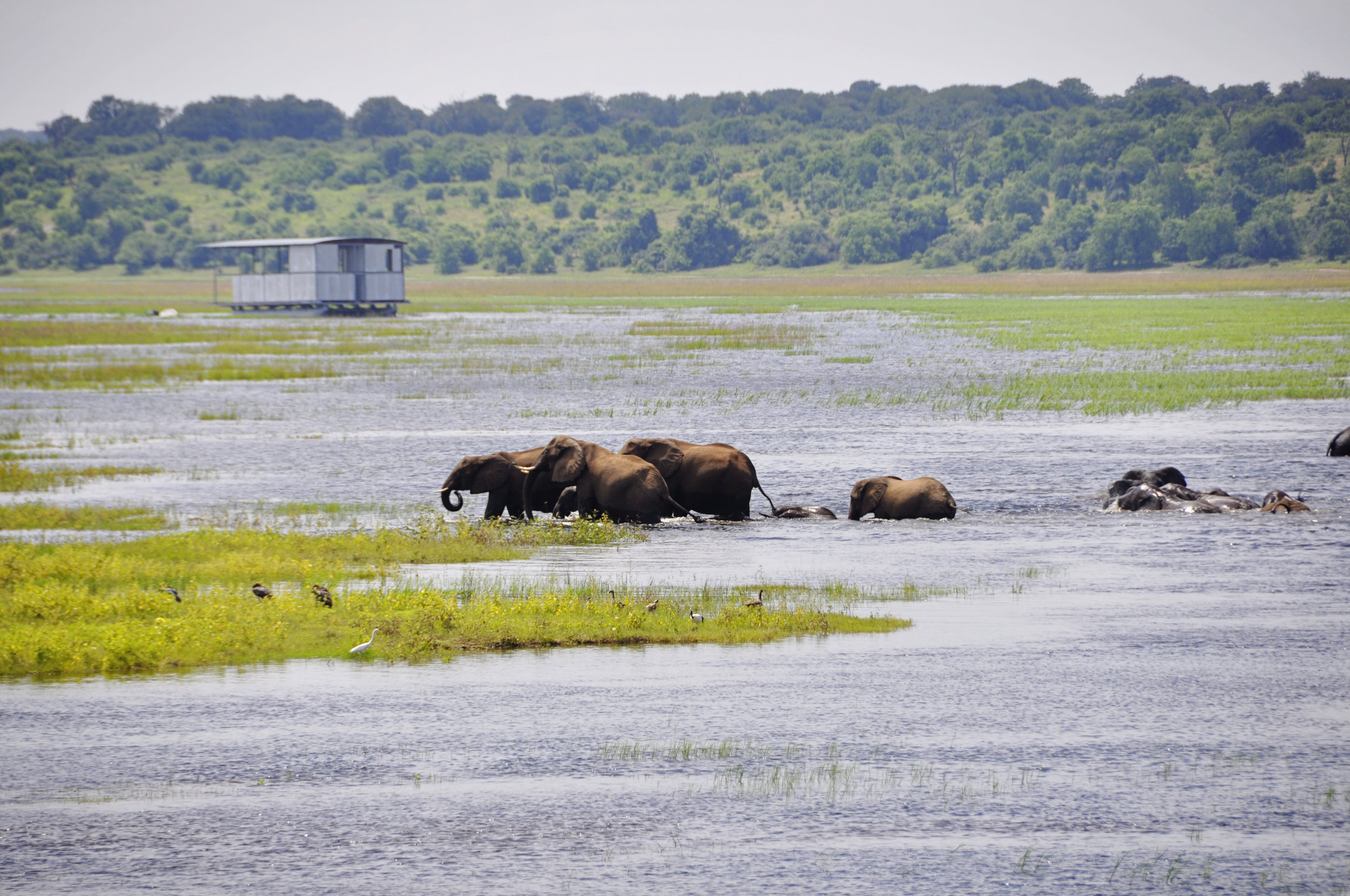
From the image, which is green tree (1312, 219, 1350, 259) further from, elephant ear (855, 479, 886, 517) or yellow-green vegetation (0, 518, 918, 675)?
yellow-green vegetation (0, 518, 918, 675)

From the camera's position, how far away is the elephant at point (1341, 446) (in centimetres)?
2750

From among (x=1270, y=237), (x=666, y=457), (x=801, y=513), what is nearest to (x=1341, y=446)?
(x=801, y=513)

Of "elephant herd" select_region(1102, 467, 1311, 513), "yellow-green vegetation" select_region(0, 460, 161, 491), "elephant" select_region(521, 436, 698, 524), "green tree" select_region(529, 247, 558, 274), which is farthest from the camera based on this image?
"green tree" select_region(529, 247, 558, 274)

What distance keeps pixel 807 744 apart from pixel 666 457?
1129 cm

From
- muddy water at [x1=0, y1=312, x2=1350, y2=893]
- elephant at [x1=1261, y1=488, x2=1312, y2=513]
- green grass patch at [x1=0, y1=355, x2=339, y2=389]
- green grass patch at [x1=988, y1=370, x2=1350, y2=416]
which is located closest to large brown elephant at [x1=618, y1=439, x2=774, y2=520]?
muddy water at [x1=0, y1=312, x2=1350, y2=893]

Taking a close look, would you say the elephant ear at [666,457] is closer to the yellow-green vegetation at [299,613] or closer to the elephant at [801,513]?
the elephant at [801,513]

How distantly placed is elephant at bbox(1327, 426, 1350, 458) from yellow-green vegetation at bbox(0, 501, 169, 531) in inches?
807

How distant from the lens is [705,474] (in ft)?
72.6

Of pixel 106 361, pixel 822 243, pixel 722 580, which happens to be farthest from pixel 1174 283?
pixel 722 580

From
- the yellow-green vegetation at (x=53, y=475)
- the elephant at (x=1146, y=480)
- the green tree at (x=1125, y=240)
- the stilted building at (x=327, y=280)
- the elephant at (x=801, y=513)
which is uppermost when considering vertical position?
the green tree at (x=1125, y=240)

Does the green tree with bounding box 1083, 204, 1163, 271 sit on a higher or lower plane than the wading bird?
higher

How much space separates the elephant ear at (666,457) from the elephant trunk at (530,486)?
5.42 feet

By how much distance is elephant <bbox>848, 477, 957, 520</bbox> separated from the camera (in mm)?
21953

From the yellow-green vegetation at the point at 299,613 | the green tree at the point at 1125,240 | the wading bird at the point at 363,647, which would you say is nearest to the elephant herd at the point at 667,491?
the yellow-green vegetation at the point at 299,613
